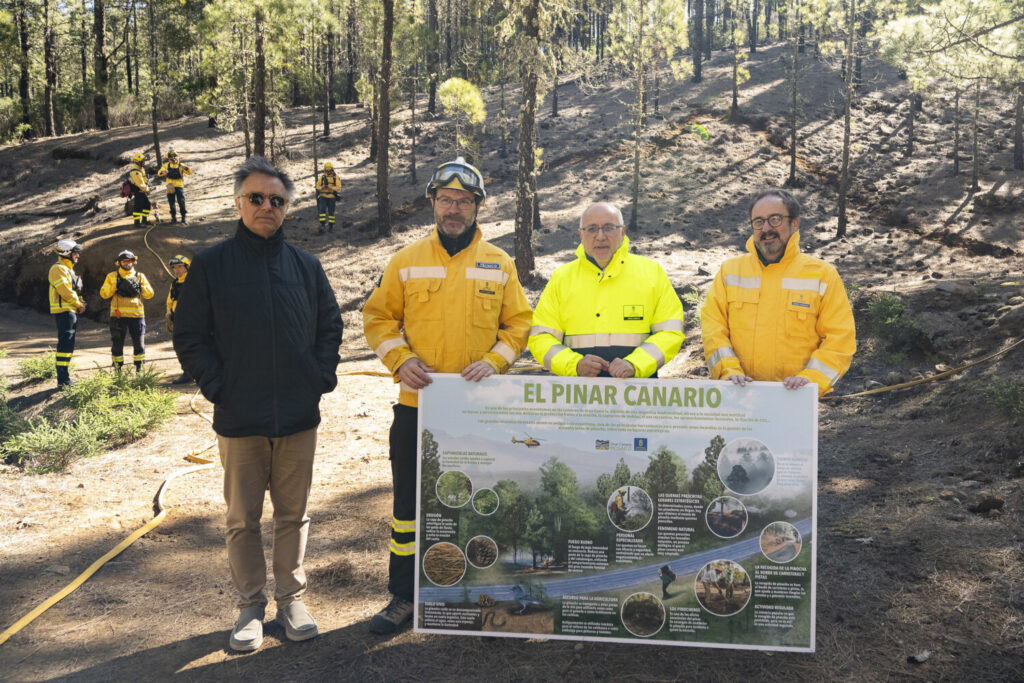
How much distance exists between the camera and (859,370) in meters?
10.4

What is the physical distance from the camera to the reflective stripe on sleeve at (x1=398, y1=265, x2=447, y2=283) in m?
3.86

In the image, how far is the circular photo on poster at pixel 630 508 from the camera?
3.53 m

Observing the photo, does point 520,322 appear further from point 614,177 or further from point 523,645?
point 614,177

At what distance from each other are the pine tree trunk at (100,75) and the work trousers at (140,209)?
55.3 feet

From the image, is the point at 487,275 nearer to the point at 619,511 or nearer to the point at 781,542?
the point at 619,511

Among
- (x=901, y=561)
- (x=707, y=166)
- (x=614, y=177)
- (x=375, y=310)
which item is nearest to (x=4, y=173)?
(x=614, y=177)

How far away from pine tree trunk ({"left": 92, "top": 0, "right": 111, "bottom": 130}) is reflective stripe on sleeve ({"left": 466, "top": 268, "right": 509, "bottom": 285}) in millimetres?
37325

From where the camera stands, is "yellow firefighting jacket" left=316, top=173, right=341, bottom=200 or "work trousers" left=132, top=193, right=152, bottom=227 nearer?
"work trousers" left=132, top=193, right=152, bottom=227

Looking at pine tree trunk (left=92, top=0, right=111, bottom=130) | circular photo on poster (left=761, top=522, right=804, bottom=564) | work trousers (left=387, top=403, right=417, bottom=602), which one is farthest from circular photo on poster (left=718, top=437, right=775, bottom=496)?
pine tree trunk (left=92, top=0, right=111, bottom=130)

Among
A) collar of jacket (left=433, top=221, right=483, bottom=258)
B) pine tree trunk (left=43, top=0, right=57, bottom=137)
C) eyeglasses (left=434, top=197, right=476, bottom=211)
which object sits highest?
pine tree trunk (left=43, top=0, right=57, bottom=137)

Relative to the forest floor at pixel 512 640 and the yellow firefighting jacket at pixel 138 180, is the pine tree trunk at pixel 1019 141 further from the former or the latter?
the yellow firefighting jacket at pixel 138 180

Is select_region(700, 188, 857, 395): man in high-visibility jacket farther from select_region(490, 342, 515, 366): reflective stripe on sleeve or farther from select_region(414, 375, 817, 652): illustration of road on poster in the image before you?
select_region(490, 342, 515, 366): reflective stripe on sleeve

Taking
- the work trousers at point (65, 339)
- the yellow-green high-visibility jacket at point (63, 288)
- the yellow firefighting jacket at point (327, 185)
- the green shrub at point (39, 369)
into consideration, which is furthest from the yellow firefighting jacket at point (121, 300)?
the yellow firefighting jacket at point (327, 185)

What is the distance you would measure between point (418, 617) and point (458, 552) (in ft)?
1.38
